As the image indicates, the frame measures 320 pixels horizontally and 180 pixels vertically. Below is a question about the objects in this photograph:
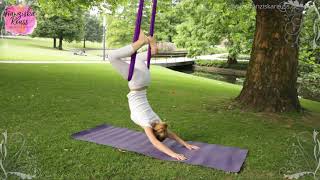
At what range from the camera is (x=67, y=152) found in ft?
18.0

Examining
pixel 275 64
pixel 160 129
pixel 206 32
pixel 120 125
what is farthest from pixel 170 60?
pixel 160 129

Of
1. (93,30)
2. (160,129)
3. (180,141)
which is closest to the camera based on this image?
(160,129)

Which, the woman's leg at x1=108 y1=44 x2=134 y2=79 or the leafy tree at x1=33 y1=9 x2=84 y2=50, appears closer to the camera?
the woman's leg at x1=108 y1=44 x2=134 y2=79

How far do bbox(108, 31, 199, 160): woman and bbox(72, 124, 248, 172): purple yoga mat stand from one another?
19 cm

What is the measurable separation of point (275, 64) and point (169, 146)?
14.8 ft

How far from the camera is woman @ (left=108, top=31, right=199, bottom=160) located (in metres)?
5.42

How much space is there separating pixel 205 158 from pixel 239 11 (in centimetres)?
1000

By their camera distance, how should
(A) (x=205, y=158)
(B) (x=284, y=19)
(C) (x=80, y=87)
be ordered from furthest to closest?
(C) (x=80, y=87), (B) (x=284, y=19), (A) (x=205, y=158)

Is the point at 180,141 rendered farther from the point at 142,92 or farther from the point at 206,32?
the point at 206,32

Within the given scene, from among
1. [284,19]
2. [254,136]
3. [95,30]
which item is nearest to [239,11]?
[284,19]

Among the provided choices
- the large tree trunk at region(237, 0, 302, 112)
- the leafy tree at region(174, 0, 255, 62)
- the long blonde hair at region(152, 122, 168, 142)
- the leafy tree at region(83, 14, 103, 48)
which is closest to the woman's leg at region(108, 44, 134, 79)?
the long blonde hair at region(152, 122, 168, 142)

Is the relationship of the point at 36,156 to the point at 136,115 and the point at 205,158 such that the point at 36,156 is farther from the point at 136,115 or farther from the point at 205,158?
the point at 205,158

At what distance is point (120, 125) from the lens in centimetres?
750

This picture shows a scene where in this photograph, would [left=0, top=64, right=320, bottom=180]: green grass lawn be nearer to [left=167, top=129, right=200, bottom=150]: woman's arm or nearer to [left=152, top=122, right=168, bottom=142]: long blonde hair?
[left=152, top=122, right=168, bottom=142]: long blonde hair
